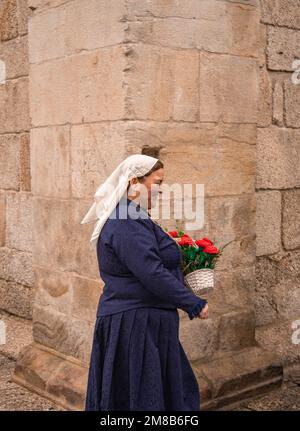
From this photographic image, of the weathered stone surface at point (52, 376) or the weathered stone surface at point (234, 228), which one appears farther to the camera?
the weathered stone surface at point (234, 228)

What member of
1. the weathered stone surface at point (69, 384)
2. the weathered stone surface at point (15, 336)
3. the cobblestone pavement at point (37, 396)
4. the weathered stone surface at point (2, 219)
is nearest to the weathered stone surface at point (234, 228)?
the cobblestone pavement at point (37, 396)

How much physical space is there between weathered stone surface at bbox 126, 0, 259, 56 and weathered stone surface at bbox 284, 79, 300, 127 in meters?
0.60

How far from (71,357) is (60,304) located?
0.35m

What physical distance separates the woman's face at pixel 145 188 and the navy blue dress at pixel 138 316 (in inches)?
1.5

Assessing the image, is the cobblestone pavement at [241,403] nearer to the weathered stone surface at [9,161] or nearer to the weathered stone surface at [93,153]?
the weathered stone surface at [93,153]

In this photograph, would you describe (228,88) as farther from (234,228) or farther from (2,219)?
(2,219)

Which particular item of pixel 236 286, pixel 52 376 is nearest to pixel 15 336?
pixel 52 376

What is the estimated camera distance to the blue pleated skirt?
295 centimetres

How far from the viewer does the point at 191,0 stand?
12.1 feet

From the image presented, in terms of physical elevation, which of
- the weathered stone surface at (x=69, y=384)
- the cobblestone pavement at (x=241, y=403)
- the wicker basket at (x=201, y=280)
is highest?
the wicker basket at (x=201, y=280)

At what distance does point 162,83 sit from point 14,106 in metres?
1.99

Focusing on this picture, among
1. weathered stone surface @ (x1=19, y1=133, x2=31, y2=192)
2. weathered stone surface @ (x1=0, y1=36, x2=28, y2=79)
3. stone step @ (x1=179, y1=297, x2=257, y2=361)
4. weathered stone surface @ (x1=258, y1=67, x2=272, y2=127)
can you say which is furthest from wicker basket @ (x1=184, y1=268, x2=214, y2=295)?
weathered stone surface @ (x1=0, y1=36, x2=28, y2=79)

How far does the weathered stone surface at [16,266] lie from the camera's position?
17.0 ft

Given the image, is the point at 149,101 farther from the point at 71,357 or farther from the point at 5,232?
the point at 5,232
